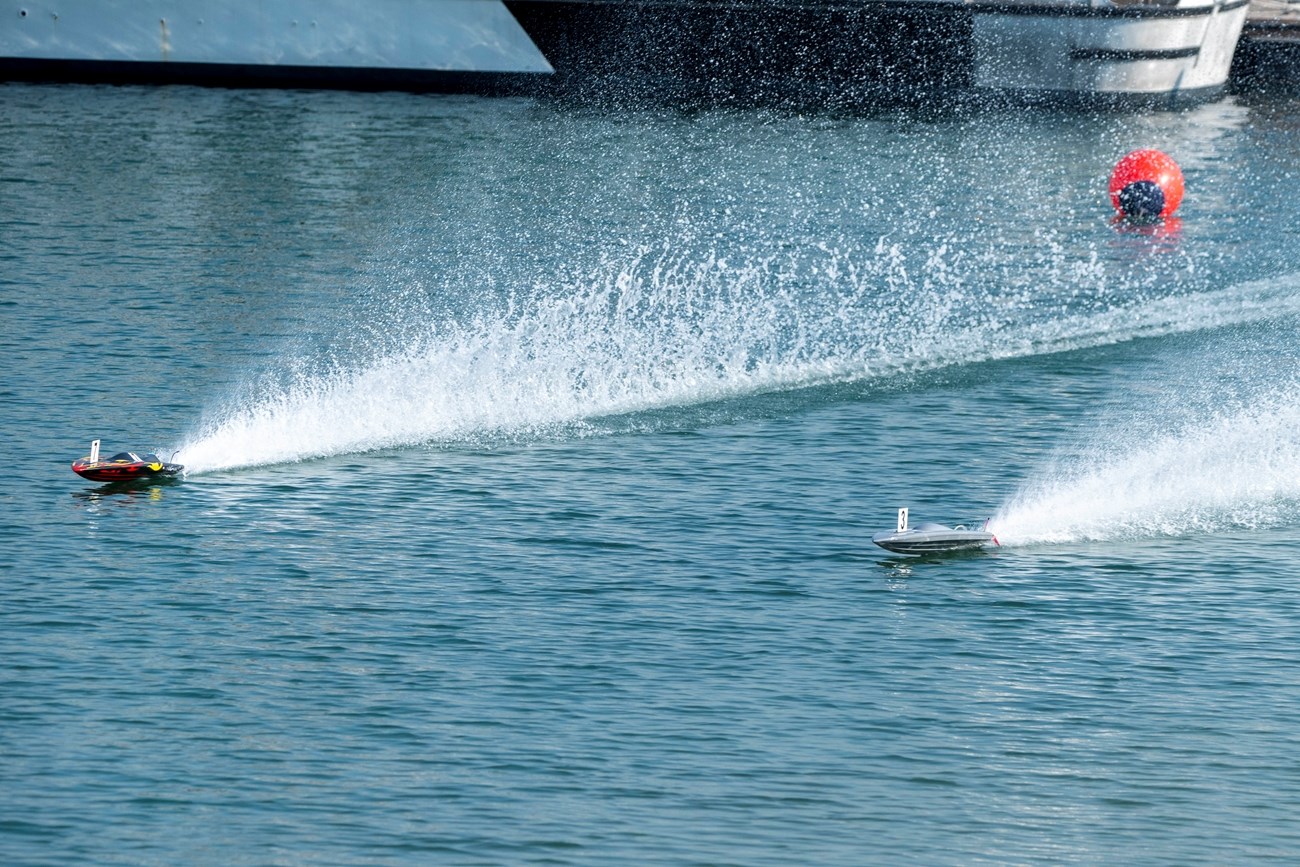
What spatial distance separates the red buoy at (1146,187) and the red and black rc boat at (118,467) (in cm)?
2664

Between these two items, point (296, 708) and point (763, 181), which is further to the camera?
point (763, 181)

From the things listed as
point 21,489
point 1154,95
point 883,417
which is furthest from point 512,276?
point 1154,95

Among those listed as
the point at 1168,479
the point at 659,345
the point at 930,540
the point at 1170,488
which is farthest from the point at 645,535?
the point at 659,345

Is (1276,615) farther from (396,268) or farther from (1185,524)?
(396,268)

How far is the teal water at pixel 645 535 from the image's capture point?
53.0 ft

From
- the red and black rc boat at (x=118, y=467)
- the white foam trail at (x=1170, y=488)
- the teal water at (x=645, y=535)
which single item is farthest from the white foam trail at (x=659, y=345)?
the white foam trail at (x=1170, y=488)

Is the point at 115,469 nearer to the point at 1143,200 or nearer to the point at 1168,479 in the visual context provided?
the point at 1168,479

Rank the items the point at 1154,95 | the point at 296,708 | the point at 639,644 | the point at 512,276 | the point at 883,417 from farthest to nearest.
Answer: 1. the point at 1154,95
2. the point at 512,276
3. the point at 883,417
4. the point at 639,644
5. the point at 296,708

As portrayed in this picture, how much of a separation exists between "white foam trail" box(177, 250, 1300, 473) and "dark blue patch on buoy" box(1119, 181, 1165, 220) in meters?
6.86

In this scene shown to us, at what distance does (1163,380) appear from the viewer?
30500mm

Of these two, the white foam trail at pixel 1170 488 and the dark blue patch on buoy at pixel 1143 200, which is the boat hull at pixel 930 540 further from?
the dark blue patch on buoy at pixel 1143 200

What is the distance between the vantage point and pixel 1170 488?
24.4 metres

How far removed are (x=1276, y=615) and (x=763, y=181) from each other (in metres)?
29.7

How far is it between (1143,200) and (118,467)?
27.2 meters
